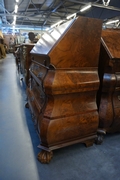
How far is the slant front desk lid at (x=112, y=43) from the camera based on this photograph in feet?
3.65

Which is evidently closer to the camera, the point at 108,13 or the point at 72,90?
the point at 72,90

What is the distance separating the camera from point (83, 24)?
3.16ft

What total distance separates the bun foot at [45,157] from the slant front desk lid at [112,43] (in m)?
0.89

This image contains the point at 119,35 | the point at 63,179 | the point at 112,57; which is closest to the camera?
the point at 63,179

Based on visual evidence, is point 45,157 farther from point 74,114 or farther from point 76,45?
point 76,45

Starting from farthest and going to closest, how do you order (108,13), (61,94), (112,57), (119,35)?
(108,13) < (119,35) < (112,57) < (61,94)

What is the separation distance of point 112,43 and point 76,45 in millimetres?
391

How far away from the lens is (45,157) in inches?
39.7

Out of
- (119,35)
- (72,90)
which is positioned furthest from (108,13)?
(72,90)

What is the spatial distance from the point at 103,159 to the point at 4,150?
790 millimetres

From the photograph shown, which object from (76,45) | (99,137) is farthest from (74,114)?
(76,45)

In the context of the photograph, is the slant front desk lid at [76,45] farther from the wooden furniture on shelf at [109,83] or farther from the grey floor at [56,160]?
the grey floor at [56,160]

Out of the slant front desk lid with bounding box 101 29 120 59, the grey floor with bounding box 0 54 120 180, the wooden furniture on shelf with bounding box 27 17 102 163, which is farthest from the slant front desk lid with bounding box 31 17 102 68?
the grey floor with bounding box 0 54 120 180

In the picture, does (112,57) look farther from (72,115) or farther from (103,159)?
(103,159)
